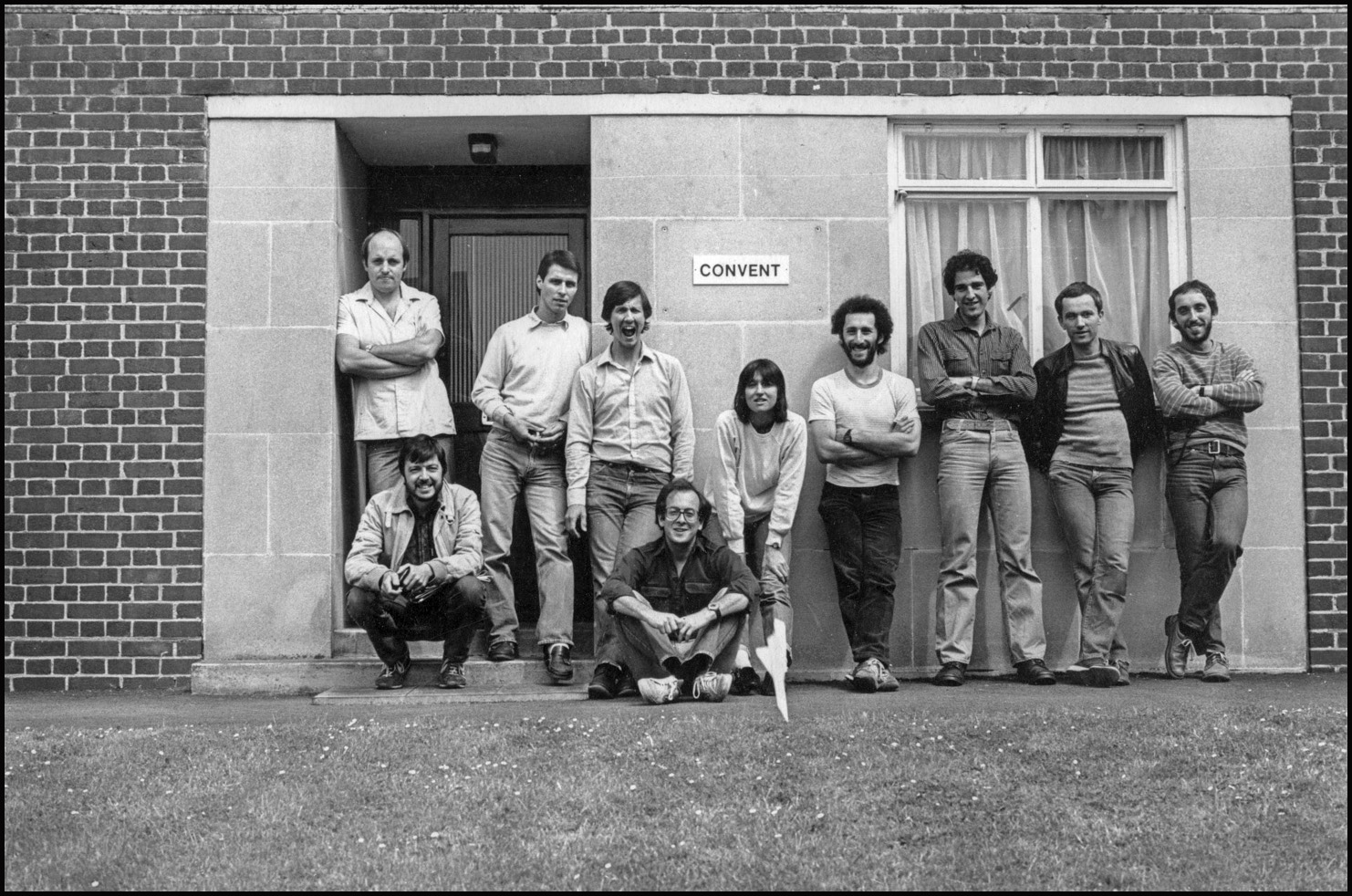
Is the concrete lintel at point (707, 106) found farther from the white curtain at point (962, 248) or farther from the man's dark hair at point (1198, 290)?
the man's dark hair at point (1198, 290)

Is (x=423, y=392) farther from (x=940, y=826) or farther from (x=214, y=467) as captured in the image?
(x=940, y=826)

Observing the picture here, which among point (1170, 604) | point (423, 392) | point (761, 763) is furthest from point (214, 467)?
point (1170, 604)

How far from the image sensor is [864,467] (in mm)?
8016

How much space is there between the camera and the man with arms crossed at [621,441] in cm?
788

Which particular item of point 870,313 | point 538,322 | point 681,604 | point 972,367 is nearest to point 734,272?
point 870,313

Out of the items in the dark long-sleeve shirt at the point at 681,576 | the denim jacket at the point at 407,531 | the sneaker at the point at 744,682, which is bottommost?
the sneaker at the point at 744,682

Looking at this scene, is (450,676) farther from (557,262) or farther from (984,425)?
(984,425)

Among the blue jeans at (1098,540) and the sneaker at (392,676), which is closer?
the sneaker at (392,676)

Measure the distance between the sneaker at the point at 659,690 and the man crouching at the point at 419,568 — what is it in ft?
3.60

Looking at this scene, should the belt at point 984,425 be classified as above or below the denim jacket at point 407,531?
above

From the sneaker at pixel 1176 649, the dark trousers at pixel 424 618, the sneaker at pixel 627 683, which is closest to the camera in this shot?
the sneaker at pixel 627 683

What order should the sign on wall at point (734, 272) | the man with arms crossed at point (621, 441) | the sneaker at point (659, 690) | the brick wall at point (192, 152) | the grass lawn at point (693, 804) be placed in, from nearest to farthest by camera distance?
1. the grass lawn at point (693, 804)
2. the sneaker at point (659, 690)
3. the man with arms crossed at point (621, 441)
4. the brick wall at point (192, 152)
5. the sign on wall at point (734, 272)

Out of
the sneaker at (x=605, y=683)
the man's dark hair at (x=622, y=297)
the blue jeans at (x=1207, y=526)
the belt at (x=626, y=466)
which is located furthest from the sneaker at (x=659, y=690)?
the blue jeans at (x=1207, y=526)

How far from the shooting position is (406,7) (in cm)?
870
